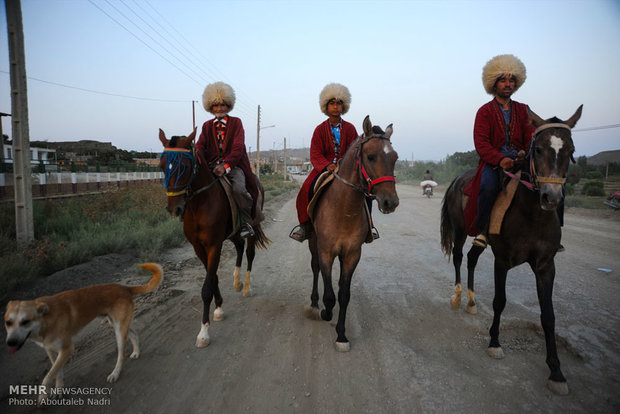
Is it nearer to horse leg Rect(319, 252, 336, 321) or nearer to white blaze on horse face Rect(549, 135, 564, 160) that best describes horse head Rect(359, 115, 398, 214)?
horse leg Rect(319, 252, 336, 321)

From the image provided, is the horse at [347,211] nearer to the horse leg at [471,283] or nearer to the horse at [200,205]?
the horse at [200,205]

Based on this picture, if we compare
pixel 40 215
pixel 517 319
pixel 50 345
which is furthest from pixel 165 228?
pixel 517 319

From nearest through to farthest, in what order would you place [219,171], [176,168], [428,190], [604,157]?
1. [176,168]
2. [219,171]
3. [428,190]
4. [604,157]

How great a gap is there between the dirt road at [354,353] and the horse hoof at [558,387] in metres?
0.06

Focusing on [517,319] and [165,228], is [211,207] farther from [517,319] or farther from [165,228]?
[165,228]

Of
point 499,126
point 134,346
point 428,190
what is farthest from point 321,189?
point 428,190

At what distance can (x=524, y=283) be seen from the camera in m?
5.29

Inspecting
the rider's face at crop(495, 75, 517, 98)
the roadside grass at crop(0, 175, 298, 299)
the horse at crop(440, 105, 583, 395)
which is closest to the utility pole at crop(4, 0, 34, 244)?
the roadside grass at crop(0, 175, 298, 299)

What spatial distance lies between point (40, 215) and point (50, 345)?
648cm

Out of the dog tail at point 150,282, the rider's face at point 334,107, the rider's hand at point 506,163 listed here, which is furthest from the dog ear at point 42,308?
the rider's hand at point 506,163

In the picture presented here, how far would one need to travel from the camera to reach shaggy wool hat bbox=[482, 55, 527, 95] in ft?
12.3

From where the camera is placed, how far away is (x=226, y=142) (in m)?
4.54

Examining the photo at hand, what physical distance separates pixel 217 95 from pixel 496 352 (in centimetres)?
504

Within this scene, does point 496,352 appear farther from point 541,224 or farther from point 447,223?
point 447,223
